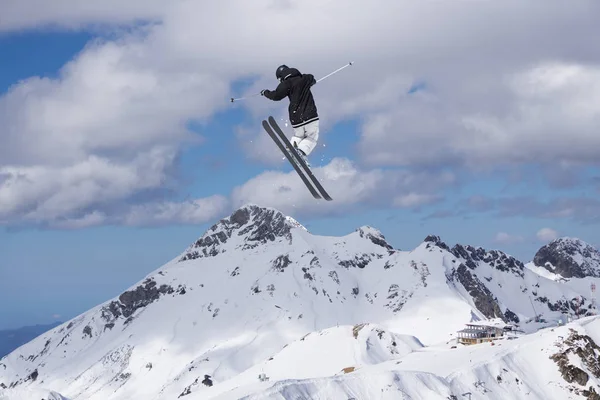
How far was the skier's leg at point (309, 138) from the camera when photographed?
35.7 m

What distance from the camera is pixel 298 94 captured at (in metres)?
34.1

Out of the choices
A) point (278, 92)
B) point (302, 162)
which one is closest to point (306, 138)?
point (302, 162)

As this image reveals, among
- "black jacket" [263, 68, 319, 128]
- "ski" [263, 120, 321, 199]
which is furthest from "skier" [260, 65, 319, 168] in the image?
"ski" [263, 120, 321, 199]

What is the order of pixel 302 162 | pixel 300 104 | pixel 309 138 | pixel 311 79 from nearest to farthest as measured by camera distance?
pixel 311 79 < pixel 300 104 < pixel 309 138 < pixel 302 162

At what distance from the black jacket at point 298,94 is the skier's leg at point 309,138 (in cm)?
41

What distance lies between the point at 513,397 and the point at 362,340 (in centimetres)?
8456

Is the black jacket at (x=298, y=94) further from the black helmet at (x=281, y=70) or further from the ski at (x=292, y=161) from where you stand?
the ski at (x=292, y=161)

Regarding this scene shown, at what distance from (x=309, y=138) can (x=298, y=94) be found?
277 centimetres

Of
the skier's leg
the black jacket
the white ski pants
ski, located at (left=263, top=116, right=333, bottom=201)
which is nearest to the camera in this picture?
the black jacket

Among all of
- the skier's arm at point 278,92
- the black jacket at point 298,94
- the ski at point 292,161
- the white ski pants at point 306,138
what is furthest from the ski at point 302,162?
the skier's arm at point 278,92

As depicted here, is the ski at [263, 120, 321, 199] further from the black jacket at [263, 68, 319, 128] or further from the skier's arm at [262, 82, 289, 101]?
the skier's arm at [262, 82, 289, 101]

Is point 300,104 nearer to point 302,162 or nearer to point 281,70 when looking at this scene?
point 281,70

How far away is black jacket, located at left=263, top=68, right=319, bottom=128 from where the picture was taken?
33.9 meters

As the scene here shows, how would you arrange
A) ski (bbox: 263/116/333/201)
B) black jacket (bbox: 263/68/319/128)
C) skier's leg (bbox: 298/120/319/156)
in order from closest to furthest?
black jacket (bbox: 263/68/319/128)
skier's leg (bbox: 298/120/319/156)
ski (bbox: 263/116/333/201)
